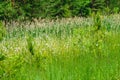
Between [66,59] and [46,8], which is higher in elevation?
[66,59]

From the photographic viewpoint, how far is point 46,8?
54.1ft

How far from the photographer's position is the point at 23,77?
240 inches

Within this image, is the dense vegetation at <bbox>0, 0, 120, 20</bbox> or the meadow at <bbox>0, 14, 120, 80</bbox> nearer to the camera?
the meadow at <bbox>0, 14, 120, 80</bbox>

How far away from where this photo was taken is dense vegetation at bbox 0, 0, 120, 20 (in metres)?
15.3

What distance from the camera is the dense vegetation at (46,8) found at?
15302 millimetres

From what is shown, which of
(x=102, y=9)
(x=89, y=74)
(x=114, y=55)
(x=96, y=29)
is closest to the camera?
(x=89, y=74)

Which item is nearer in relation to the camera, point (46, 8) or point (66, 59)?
point (66, 59)

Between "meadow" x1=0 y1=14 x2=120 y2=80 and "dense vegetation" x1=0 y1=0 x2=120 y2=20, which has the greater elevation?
"meadow" x1=0 y1=14 x2=120 y2=80

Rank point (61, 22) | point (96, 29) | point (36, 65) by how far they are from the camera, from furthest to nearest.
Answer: point (61, 22), point (96, 29), point (36, 65)

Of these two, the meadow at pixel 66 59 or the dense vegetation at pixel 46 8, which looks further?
the dense vegetation at pixel 46 8

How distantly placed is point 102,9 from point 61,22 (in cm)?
516

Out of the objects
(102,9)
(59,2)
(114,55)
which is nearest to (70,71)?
(114,55)

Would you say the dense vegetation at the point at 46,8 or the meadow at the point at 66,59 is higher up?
the meadow at the point at 66,59

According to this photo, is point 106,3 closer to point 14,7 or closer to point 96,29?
point 14,7
